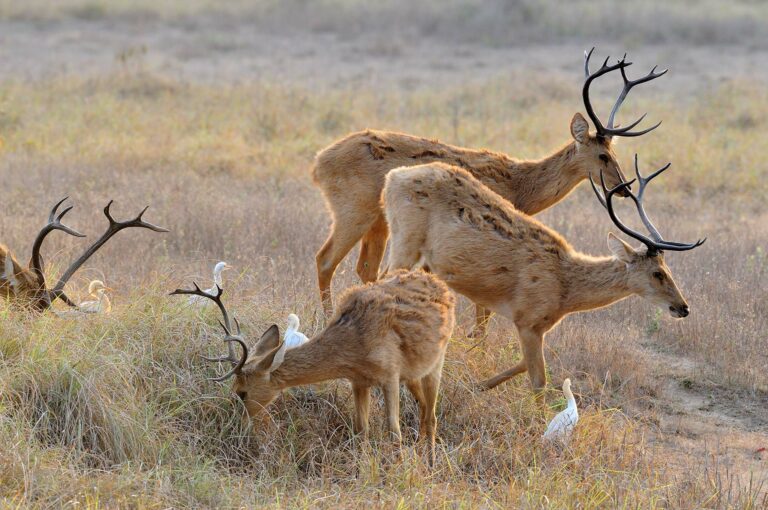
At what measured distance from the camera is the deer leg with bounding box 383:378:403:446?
20.3 ft

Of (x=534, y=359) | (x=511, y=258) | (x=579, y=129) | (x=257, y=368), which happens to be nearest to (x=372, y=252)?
(x=579, y=129)

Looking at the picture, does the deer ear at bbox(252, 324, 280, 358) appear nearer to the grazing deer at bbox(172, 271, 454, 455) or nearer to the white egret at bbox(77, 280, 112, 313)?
the grazing deer at bbox(172, 271, 454, 455)

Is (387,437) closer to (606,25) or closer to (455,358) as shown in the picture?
(455,358)

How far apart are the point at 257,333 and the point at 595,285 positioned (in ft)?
7.29

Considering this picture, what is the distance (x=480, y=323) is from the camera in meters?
A: 8.21

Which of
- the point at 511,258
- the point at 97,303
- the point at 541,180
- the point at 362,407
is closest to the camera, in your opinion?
the point at 362,407

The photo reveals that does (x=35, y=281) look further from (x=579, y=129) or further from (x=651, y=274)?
(x=579, y=129)

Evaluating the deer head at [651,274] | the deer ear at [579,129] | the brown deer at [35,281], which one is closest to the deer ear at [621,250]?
the deer head at [651,274]

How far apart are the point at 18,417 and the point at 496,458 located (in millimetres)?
2714

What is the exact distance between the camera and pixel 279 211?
37.9 feet

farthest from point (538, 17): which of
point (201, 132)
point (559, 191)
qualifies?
point (559, 191)

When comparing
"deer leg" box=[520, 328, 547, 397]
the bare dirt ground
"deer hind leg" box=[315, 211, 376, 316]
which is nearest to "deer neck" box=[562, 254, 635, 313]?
"deer leg" box=[520, 328, 547, 397]

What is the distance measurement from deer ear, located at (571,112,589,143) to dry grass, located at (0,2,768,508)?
147 cm

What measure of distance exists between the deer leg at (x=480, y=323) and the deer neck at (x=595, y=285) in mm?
899
